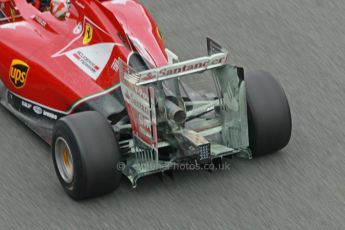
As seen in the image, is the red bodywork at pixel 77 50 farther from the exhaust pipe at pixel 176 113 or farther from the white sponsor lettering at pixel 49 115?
the exhaust pipe at pixel 176 113

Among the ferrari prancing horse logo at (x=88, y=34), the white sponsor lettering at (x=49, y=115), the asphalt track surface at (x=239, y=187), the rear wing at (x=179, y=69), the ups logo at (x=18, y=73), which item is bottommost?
the asphalt track surface at (x=239, y=187)

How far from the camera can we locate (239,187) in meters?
8.80

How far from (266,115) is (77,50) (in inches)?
77.5

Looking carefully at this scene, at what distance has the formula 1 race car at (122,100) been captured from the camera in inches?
331

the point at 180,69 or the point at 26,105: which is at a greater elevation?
the point at 180,69

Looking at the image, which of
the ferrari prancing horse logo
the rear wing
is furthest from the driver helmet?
the rear wing

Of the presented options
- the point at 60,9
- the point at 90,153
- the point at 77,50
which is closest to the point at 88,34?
the point at 77,50

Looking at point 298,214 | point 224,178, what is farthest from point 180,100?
point 298,214

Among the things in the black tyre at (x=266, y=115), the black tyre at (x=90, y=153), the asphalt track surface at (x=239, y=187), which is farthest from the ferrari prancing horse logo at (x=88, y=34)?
the black tyre at (x=266, y=115)

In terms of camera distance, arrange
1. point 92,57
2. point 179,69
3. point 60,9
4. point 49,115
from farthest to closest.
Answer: point 60,9 → point 49,115 → point 92,57 → point 179,69

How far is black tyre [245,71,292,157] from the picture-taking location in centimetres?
894

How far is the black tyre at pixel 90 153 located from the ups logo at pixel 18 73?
1.36 metres

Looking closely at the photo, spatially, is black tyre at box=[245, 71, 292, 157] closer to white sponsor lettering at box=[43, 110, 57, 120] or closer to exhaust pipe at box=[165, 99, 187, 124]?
exhaust pipe at box=[165, 99, 187, 124]

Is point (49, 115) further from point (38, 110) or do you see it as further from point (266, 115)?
point (266, 115)
